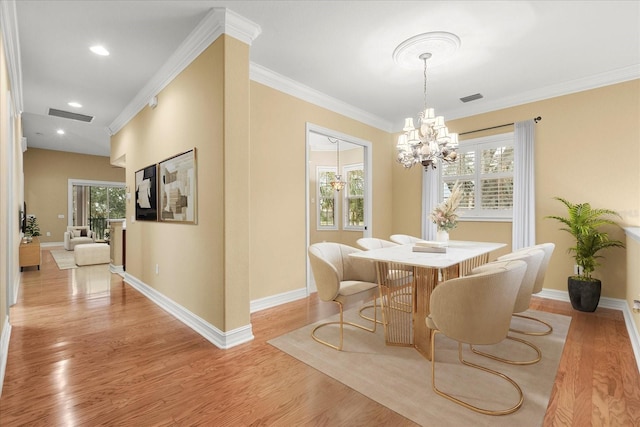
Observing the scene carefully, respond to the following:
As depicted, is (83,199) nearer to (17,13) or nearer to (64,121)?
(64,121)

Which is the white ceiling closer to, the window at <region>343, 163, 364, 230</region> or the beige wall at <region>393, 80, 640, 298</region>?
the beige wall at <region>393, 80, 640, 298</region>

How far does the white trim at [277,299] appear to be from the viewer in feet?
11.6

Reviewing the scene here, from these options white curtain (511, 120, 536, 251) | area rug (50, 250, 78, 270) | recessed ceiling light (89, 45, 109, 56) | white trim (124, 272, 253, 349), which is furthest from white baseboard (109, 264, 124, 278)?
white curtain (511, 120, 536, 251)

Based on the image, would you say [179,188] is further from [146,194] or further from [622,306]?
[622,306]

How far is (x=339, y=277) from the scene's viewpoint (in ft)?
8.52

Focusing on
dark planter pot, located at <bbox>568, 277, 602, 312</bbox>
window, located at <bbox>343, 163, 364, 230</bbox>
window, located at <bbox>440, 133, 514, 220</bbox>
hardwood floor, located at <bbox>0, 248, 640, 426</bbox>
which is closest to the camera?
hardwood floor, located at <bbox>0, 248, 640, 426</bbox>

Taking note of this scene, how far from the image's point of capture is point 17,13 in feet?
8.35

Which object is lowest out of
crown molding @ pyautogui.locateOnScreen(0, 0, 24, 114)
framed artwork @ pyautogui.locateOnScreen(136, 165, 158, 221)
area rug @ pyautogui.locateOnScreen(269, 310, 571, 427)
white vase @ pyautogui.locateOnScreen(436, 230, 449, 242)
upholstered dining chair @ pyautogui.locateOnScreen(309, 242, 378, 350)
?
area rug @ pyautogui.locateOnScreen(269, 310, 571, 427)

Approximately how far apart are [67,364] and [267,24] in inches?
127

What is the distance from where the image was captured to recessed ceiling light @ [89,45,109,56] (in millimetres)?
3070

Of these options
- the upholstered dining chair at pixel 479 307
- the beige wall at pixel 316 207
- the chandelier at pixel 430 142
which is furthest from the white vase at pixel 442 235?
the beige wall at pixel 316 207

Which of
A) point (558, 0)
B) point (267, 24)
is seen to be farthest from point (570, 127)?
point (267, 24)

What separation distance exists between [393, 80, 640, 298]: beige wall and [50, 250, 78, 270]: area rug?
26.8ft

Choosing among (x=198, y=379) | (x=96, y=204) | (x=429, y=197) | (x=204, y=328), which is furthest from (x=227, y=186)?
(x=96, y=204)
